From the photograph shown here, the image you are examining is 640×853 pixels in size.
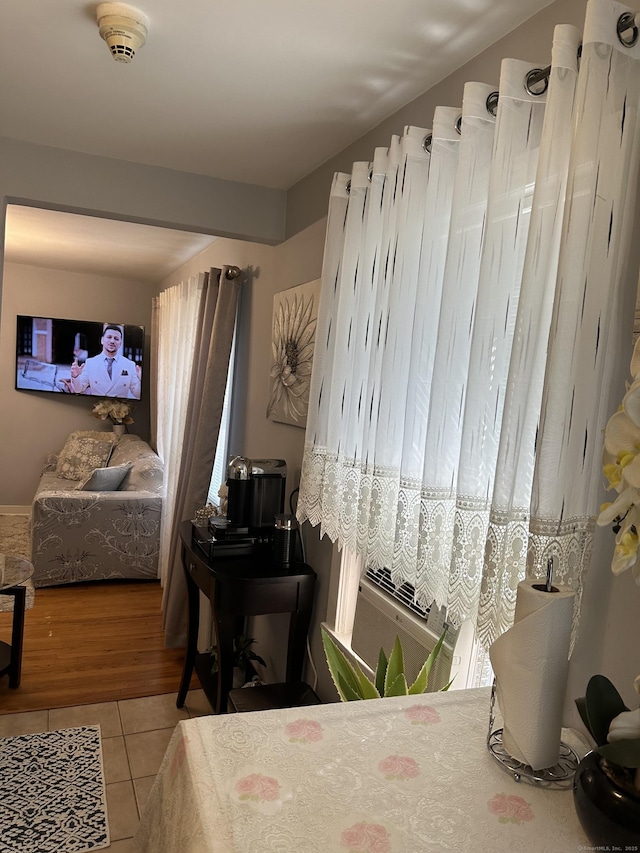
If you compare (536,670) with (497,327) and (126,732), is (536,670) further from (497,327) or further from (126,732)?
(126,732)

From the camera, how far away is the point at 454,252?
57.2 inches

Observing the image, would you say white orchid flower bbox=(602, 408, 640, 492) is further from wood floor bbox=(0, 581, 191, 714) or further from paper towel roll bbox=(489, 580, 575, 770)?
wood floor bbox=(0, 581, 191, 714)

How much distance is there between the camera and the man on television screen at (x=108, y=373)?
20.8 feet

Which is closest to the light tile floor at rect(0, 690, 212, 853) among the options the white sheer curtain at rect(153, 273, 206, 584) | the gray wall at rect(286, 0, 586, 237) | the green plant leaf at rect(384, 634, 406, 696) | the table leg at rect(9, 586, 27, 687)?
the table leg at rect(9, 586, 27, 687)

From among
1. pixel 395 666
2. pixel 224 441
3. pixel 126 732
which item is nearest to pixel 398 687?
pixel 395 666

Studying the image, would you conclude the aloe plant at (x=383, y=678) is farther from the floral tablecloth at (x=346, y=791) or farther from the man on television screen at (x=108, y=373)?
the man on television screen at (x=108, y=373)

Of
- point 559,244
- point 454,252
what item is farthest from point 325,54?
point 559,244

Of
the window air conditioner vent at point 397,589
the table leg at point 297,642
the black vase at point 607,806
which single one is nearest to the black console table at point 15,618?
the table leg at point 297,642

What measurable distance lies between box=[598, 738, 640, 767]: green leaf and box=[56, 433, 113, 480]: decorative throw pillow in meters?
5.26

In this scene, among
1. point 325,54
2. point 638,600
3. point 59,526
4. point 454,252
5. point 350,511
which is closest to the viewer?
point 638,600

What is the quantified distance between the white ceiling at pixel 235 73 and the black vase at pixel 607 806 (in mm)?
1556

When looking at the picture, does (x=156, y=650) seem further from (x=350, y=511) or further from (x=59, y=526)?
(x=350, y=511)

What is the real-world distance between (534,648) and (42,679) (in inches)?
117

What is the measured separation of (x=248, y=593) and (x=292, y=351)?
104 centimetres
